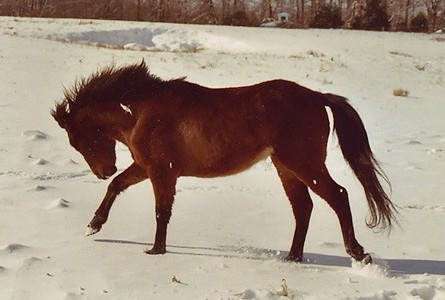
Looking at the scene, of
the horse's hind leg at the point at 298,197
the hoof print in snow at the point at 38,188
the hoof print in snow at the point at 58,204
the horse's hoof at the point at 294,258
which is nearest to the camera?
the horse's hoof at the point at 294,258

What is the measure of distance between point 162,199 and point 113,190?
1.87 ft

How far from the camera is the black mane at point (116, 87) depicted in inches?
181

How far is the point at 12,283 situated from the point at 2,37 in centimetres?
1612

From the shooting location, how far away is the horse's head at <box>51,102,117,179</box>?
472cm

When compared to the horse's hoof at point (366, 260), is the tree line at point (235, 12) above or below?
above

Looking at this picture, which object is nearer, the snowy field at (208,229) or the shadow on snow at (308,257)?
the snowy field at (208,229)

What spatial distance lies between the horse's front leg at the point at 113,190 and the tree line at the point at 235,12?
119ft

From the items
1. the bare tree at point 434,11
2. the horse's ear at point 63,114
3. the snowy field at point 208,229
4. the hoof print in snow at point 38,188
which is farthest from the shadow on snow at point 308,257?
the bare tree at point 434,11

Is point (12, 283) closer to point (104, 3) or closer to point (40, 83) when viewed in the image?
point (40, 83)

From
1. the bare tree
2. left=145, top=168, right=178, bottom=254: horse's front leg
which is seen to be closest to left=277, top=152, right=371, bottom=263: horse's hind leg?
left=145, top=168, right=178, bottom=254: horse's front leg

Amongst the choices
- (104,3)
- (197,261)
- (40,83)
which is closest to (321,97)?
(197,261)

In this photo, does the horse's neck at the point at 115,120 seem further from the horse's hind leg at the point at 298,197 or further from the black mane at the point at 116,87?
the horse's hind leg at the point at 298,197

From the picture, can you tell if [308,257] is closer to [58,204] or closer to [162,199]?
[162,199]

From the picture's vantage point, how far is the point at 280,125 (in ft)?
13.6
